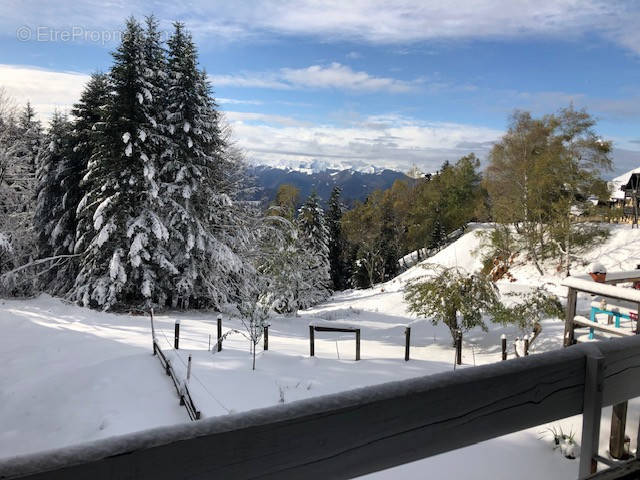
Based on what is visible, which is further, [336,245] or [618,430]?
[336,245]

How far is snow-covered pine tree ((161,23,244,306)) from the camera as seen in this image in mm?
18469

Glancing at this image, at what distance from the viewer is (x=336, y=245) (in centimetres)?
4462

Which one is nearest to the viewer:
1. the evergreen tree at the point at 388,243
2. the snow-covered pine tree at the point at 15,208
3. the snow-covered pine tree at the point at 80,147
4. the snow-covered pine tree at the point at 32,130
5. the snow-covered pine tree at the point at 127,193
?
the snow-covered pine tree at the point at 127,193

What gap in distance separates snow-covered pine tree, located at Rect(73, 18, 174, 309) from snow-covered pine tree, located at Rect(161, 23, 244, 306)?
2.54 feet

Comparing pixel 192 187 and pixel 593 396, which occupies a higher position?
pixel 192 187

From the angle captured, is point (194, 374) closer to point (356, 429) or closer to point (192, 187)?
point (356, 429)

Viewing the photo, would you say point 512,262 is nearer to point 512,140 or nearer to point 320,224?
point 512,140

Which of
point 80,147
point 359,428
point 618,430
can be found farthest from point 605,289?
point 80,147

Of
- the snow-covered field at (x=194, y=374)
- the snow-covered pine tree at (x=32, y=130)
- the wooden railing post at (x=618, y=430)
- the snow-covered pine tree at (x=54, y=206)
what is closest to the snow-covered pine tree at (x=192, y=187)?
the snow-covered field at (x=194, y=374)

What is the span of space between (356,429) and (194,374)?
800 cm

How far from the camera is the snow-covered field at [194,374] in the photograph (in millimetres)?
4109

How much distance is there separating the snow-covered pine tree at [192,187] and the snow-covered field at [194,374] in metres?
3.30

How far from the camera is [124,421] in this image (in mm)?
6605

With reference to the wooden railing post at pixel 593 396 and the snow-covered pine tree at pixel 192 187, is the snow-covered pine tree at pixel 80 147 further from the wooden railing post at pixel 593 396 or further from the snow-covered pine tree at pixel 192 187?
the wooden railing post at pixel 593 396
